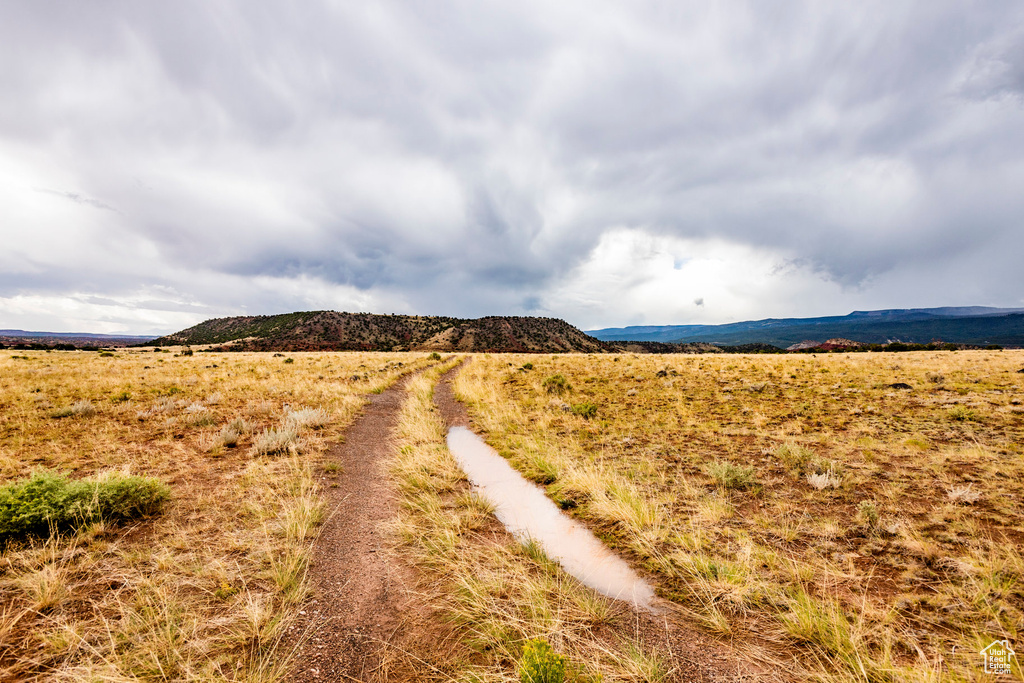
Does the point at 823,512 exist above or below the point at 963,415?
below

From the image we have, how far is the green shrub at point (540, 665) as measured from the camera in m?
2.84

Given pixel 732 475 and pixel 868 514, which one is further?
pixel 732 475

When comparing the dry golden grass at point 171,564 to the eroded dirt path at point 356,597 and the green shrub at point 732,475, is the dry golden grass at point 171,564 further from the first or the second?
the green shrub at point 732,475

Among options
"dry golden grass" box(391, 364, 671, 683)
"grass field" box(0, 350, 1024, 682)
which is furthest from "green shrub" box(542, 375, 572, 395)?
"dry golden grass" box(391, 364, 671, 683)

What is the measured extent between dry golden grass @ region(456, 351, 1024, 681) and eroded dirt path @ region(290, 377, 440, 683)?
2964 mm

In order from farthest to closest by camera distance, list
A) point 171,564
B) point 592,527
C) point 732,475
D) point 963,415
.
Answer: point 963,415 → point 732,475 → point 592,527 → point 171,564

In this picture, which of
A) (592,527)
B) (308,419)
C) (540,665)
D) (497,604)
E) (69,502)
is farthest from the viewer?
(308,419)

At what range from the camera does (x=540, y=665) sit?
2.90m

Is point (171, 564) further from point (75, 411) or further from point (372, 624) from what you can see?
point (75, 411)

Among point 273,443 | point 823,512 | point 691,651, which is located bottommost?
point 691,651

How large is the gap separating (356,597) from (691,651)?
11.1 ft

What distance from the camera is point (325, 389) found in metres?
17.4

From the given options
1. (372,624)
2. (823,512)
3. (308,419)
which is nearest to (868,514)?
(823,512)

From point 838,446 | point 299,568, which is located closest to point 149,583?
point 299,568
